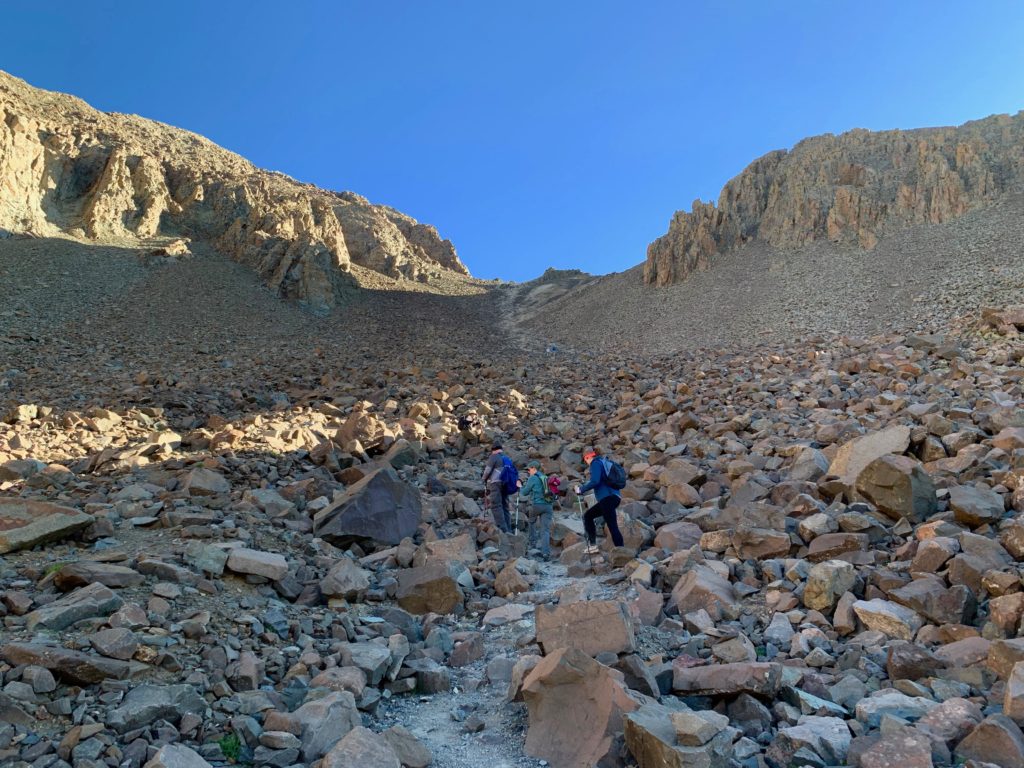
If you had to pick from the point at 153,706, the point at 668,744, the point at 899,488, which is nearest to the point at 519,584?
the point at 668,744

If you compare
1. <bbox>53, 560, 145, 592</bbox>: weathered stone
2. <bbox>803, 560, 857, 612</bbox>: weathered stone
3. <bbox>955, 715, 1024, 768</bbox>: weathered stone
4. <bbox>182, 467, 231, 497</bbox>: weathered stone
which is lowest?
<bbox>955, 715, 1024, 768</bbox>: weathered stone

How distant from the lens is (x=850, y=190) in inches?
1361

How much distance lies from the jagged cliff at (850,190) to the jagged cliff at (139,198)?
799 inches

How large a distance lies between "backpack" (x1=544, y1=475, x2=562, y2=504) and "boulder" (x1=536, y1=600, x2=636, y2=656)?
4349mm

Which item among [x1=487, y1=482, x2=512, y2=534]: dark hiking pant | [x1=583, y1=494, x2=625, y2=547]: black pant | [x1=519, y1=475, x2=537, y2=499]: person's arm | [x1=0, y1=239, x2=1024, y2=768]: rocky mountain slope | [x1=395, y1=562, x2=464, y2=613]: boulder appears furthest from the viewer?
[x1=487, y1=482, x2=512, y2=534]: dark hiking pant

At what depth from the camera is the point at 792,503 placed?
777cm

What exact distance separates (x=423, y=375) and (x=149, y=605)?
47.8 ft

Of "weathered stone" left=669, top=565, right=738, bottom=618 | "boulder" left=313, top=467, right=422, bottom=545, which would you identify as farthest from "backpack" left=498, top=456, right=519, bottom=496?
"weathered stone" left=669, top=565, right=738, bottom=618

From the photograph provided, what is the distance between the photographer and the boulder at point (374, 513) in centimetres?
810

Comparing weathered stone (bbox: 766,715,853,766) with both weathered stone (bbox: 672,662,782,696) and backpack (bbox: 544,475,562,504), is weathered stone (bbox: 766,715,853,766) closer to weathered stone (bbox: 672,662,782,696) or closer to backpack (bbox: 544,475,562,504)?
weathered stone (bbox: 672,662,782,696)

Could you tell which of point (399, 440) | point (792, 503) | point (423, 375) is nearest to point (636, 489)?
point (792, 503)

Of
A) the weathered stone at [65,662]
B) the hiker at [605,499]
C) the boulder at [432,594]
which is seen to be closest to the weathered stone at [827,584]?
the hiker at [605,499]

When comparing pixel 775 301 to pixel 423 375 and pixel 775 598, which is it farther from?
pixel 775 598

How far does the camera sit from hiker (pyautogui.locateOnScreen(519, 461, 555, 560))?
9422mm
